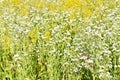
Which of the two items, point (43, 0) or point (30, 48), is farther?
point (43, 0)

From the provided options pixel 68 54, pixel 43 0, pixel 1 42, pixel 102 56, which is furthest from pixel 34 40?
pixel 43 0

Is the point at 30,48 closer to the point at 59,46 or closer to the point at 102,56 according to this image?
the point at 59,46

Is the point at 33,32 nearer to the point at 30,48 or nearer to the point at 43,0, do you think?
the point at 30,48

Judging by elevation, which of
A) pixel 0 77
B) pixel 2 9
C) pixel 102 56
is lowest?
pixel 0 77

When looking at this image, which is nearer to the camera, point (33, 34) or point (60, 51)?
point (60, 51)

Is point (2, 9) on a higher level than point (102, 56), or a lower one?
higher

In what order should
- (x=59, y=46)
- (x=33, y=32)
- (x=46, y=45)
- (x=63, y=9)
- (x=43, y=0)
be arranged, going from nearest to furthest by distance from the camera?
(x=46, y=45) → (x=59, y=46) → (x=33, y=32) → (x=63, y=9) → (x=43, y=0)

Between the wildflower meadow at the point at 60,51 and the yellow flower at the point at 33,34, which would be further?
the yellow flower at the point at 33,34

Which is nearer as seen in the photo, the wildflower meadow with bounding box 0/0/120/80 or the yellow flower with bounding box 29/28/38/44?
the wildflower meadow with bounding box 0/0/120/80

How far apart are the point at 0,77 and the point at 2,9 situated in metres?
2.13

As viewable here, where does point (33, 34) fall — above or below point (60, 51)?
above

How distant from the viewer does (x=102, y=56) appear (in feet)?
10.3

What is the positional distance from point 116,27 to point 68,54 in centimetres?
74

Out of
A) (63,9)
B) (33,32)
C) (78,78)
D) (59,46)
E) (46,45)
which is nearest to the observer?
(78,78)
